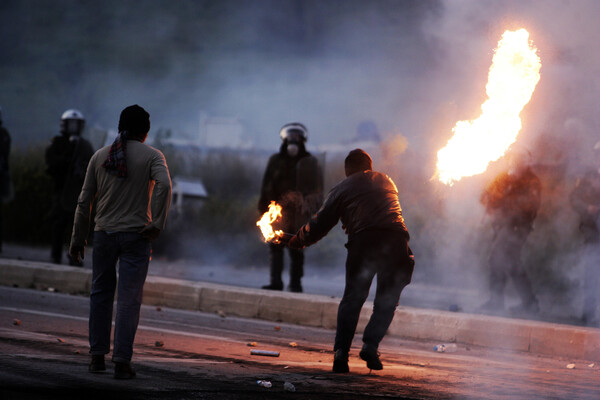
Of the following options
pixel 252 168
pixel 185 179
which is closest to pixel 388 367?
pixel 185 179

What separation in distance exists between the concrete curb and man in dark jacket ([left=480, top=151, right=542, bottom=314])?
1.67m

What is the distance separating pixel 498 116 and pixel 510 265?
2.13m

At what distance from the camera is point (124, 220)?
201 inches

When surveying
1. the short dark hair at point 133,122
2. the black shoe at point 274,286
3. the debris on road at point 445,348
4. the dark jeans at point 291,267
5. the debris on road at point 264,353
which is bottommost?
the debris on road at point 264,353

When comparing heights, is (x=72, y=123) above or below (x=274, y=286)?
above

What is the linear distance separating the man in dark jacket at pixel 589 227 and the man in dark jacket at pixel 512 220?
1.66 ft

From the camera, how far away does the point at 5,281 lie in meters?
11.0

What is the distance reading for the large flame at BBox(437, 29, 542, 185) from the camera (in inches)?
335

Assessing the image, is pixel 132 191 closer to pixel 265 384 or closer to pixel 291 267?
pixel 265 384

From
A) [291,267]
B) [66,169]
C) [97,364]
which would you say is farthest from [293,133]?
[97,364]

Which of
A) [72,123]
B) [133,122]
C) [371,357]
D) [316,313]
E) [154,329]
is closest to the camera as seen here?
[133,122]

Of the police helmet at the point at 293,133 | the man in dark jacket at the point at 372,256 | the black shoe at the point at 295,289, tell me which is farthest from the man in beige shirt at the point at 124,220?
the black shoe at the point at 295,289

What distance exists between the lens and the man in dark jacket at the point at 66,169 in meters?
11.6

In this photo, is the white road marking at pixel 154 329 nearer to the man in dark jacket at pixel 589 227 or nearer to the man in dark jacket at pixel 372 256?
the man in dark jacket at pixel 372 256
